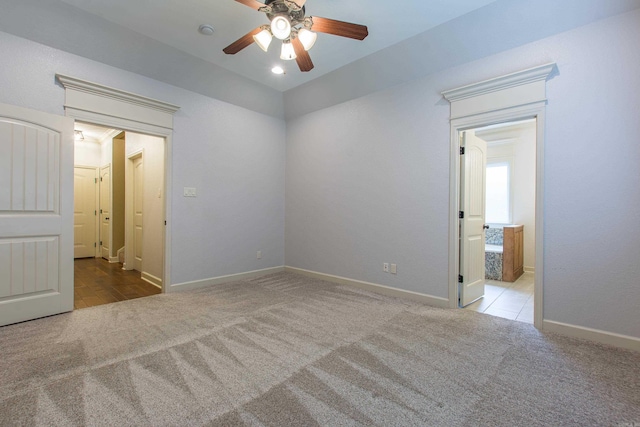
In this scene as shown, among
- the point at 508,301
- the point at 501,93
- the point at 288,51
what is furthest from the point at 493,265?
the point at 288,51

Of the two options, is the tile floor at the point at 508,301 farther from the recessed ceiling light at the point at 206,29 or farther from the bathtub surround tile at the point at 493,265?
the recessed ceiling light at the point at 206,29

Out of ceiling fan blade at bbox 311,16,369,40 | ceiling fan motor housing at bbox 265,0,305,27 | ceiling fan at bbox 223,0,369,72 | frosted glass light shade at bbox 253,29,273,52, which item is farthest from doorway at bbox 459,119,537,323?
frosted glass light shade at bbox 253,29,273,52

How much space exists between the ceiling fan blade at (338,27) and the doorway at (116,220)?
9.17ft

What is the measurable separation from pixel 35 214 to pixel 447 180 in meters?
4.26

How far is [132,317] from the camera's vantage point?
293 centimetres

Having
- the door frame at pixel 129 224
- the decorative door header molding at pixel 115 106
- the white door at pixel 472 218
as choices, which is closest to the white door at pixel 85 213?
the door frame at pixel 129 224

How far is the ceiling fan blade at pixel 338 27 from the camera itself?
221cm

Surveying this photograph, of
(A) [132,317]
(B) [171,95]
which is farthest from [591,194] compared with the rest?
(B) [171,95]

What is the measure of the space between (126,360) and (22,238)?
1.78 metres

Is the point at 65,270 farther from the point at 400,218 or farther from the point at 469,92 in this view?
the point at 469,92

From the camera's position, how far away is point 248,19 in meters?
2.83

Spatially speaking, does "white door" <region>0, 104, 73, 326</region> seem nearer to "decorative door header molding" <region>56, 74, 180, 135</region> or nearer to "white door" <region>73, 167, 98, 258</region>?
"decorative door header molding" <region>56, 74, 180, 135</region>

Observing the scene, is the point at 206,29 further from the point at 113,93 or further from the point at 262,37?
the point at 113,93

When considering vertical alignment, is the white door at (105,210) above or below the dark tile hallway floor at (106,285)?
above
